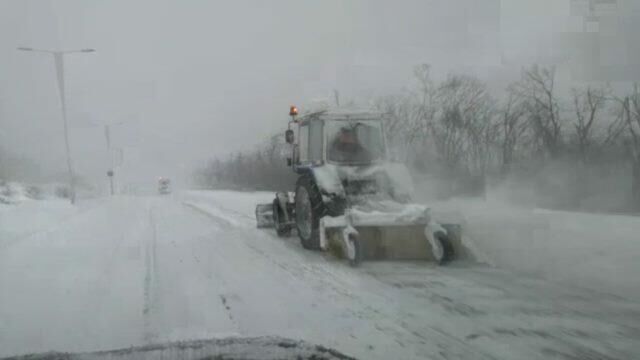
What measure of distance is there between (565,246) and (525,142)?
71.2 ft

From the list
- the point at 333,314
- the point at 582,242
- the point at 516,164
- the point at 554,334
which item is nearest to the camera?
the point at 554,334

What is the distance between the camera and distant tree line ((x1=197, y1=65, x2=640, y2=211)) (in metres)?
20.8

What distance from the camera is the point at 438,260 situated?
37.8ft

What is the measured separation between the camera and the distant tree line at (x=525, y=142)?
20797mm

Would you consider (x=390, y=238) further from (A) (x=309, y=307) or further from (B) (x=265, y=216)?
(B) (x=265, y=216)

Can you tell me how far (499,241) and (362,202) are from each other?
9.63 feet

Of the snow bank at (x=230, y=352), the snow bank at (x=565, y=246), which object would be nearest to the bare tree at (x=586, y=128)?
the snow bank at (x=565, y=246)

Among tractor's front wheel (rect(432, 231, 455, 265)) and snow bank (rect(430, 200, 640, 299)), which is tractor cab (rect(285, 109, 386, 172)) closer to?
snow bank (rect(430, 200, 640, 299))

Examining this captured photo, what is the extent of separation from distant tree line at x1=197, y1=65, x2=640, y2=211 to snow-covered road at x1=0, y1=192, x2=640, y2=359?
14.7 feet

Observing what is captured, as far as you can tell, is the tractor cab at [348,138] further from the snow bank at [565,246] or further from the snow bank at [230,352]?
the snow bank at [230,352]

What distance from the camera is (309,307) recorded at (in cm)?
823

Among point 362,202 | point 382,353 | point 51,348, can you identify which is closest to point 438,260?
point 362,202

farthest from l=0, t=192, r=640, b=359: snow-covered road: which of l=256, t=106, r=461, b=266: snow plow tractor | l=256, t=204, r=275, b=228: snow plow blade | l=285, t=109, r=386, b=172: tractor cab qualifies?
l=256, t=204, r=275, b=228: snow plow blade

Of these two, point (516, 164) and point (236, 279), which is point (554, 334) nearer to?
point (236, 279)
